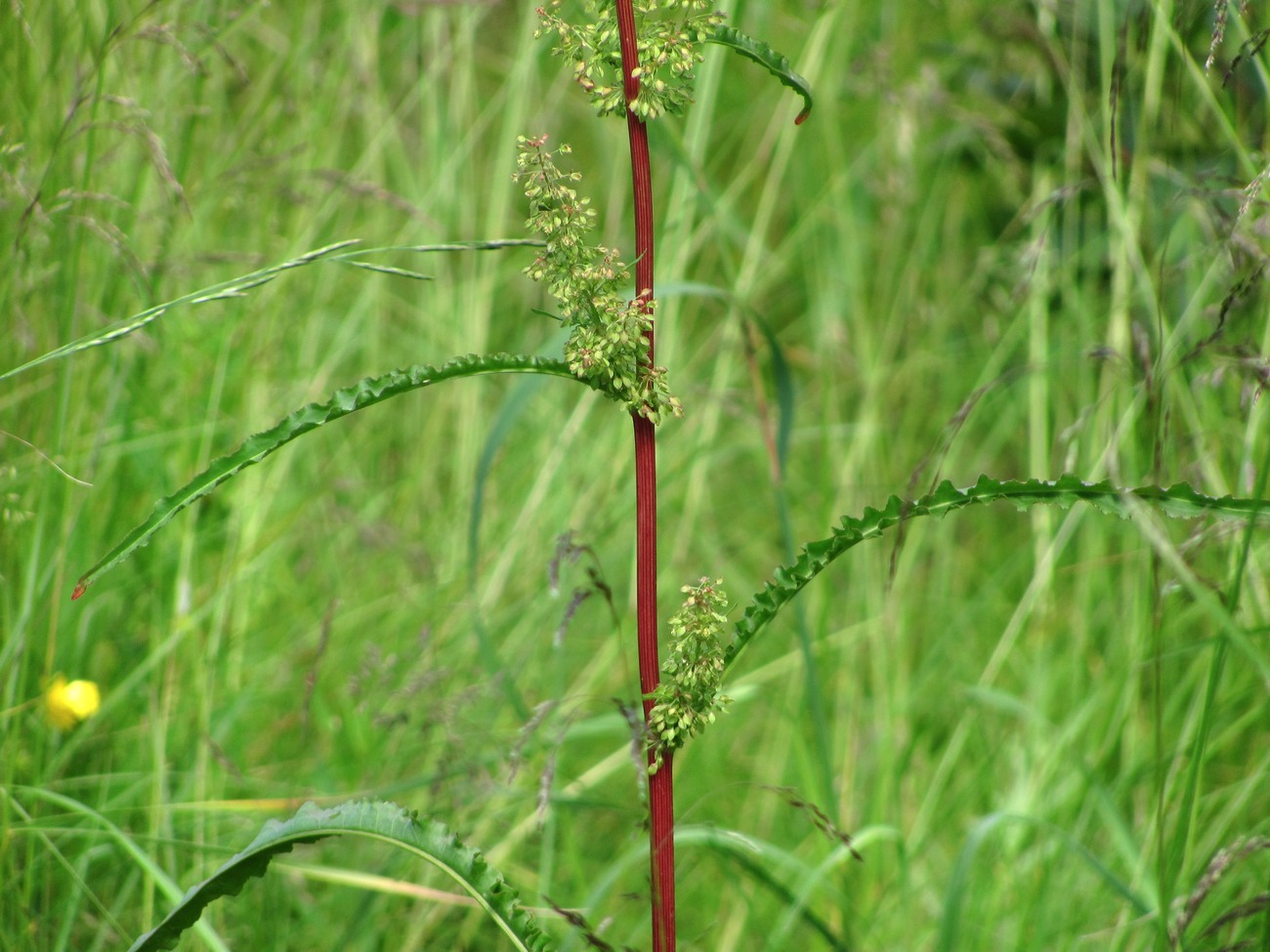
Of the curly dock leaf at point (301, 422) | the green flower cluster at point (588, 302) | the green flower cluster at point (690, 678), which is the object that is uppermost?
the green flower cluster at point (588, 302)

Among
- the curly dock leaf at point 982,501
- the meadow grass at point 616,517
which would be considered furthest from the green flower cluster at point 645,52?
the meadow grass at point 616,517

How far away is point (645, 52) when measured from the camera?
646 millimetres

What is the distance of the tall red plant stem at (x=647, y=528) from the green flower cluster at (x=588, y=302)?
0.02 meters

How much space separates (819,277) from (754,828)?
1260 mm

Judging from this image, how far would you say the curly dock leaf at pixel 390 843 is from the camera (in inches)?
25.9

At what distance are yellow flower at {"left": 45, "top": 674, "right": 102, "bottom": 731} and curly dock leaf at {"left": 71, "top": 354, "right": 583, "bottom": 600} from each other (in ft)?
2.43

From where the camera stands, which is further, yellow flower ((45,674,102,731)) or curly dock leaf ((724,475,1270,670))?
yellow flower ((45,674,102,731))

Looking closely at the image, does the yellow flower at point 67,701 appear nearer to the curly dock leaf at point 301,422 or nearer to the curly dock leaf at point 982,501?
the curly dock leaf at point 301,422

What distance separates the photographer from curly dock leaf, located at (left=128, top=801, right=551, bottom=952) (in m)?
0.66

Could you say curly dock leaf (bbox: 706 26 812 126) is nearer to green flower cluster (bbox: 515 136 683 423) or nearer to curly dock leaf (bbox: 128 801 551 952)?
green flower cluster (bbox: 515 136 683 423)

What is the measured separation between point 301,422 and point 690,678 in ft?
0.88

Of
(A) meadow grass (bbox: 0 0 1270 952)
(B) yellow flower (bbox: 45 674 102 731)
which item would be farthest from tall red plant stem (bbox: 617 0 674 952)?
(B) yellow flower (bbox: 45 674 102 731)

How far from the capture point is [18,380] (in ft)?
5.21

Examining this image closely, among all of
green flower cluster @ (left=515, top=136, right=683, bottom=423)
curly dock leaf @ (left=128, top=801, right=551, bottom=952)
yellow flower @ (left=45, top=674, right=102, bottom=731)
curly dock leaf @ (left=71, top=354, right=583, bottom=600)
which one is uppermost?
green flower cluster @ (left=515, top=136, right=683, bottom=423)
